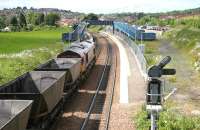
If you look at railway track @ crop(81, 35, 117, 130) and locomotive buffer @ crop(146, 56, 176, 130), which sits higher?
locomotive buffer @ crop(146, 56, 176, 130)

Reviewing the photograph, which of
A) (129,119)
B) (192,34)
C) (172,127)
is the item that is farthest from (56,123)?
(192,34)

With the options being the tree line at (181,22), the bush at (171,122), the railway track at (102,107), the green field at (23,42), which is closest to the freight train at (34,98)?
the railway track at (102,107)

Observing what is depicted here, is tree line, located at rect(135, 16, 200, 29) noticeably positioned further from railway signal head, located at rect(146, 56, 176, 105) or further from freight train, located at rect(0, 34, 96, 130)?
railway signal head, located at rect(146, 56, 176, 105)

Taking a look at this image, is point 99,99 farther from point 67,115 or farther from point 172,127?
point 172,127

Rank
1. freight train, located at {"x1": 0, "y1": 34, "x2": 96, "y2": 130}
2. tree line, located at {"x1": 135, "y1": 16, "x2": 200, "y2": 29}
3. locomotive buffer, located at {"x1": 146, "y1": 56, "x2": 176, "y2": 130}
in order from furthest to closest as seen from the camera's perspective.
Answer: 1. tree line, located at {"x1": 135, "y1": 16, "x2": 200, "y2": 29}
2. freight train, located at {"x1": 0, "y1": 34, "x2": 96, "y2": 130}
3. locomotive buffer, located at {"x1": 146, "y1": 56, "x2": 176, "y2": 130}

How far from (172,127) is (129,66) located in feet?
81.4

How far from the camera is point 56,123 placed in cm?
2197

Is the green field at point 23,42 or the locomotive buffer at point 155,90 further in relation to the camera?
the green field at point 23,42

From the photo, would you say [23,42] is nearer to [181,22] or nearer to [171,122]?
[181,22]

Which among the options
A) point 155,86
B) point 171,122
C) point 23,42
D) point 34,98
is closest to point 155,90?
point 155,86

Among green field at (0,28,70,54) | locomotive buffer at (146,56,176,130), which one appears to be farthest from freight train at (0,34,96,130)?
green field at (0,28,70,54)

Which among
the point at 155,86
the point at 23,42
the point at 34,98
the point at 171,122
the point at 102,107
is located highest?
the point at 155,86

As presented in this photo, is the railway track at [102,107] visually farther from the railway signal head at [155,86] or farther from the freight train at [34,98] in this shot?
the railway signal head at [155,86]

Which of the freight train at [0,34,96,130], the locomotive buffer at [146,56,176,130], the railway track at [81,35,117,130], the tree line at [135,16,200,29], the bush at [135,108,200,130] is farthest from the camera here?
the tree line at [135,16,200,29]
